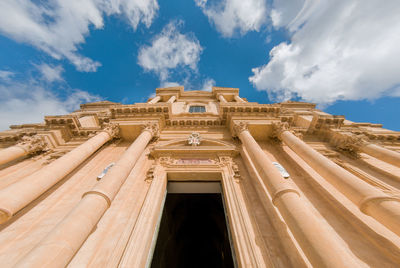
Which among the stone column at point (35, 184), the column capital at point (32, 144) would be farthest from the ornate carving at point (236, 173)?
the column capital at point (32, 144)

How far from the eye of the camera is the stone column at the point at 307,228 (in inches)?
115

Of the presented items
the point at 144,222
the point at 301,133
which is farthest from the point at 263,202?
the point at 301,133

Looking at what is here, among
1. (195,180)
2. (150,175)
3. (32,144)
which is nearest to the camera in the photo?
(150,175)

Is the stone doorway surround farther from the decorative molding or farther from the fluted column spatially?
the fluted column

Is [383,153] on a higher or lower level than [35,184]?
higher

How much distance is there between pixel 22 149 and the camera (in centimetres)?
813

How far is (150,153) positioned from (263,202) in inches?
263

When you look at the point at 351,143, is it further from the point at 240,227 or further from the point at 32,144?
the point at 32,144

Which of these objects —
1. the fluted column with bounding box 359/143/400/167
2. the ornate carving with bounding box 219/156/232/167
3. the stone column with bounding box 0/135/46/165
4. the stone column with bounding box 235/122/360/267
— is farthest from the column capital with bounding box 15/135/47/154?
the fluted column with bounding box 359/143/400/167

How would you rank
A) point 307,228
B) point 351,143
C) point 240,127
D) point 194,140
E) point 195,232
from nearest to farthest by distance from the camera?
point 307,228
point 240,127
point 351,143
point 194,140
point 195,232

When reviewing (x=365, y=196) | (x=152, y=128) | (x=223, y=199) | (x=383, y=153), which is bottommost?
(x=365, y=196)

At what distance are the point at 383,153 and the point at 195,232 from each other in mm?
15182

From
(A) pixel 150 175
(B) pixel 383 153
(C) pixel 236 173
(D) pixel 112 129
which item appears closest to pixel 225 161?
(C) pixel 236 173

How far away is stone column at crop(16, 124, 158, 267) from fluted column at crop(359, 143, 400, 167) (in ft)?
43.1
